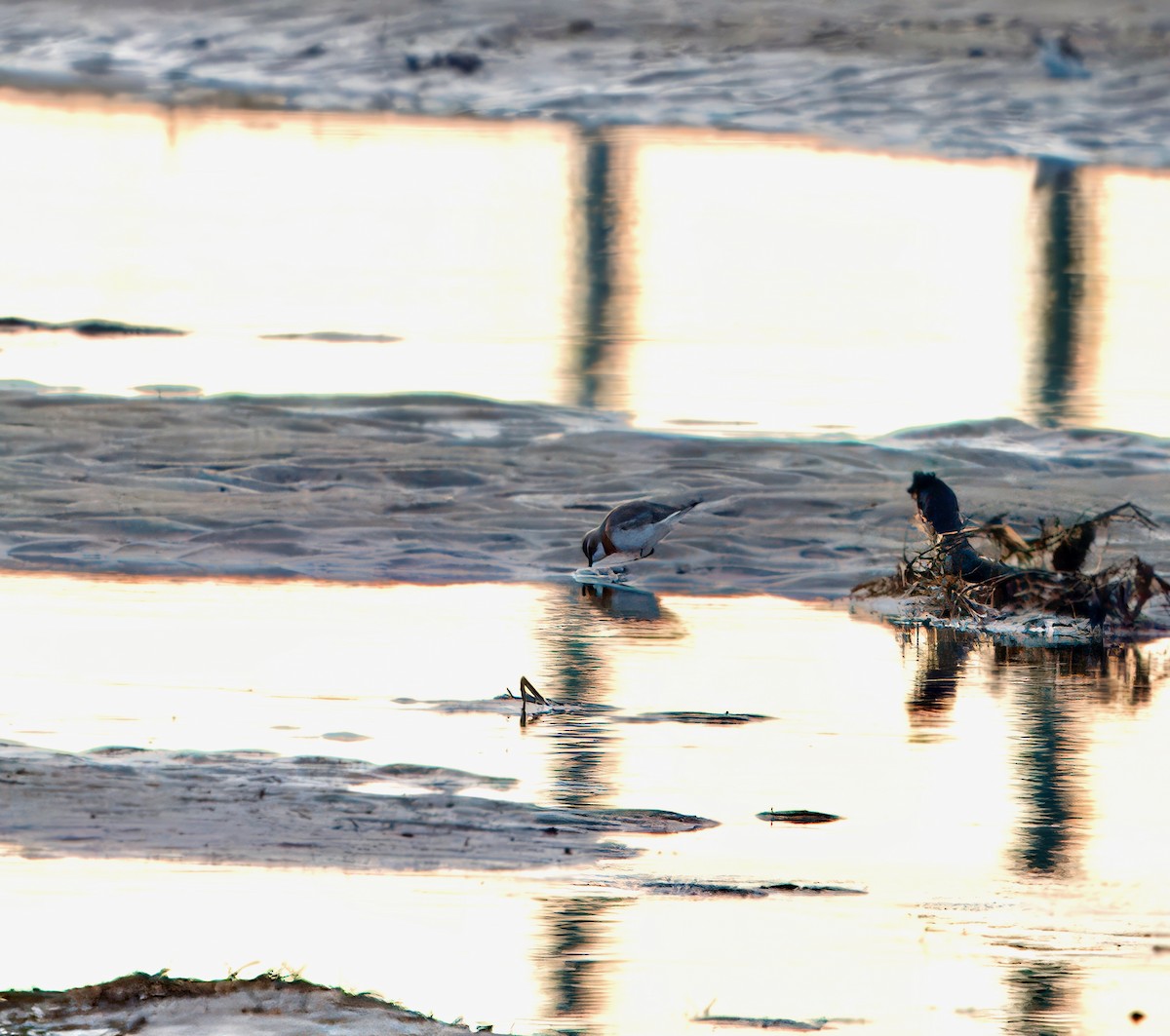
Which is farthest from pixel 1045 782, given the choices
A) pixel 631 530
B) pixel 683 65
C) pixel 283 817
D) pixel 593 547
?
pixel 683 65

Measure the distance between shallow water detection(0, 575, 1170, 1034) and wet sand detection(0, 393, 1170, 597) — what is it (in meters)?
0.57

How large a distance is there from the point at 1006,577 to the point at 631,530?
1.44 meters

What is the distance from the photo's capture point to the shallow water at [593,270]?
13.2 meters

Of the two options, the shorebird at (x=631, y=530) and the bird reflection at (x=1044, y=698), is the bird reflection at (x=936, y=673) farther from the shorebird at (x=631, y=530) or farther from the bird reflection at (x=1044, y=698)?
the shorebird at (x=631, y=530)

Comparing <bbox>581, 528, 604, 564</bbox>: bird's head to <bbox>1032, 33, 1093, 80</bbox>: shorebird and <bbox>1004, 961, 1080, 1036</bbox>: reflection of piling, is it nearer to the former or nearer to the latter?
<bbox>1004, 961, 1080, 1036</bbox>: reflection of piling

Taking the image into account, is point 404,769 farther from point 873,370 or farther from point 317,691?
point 873,370

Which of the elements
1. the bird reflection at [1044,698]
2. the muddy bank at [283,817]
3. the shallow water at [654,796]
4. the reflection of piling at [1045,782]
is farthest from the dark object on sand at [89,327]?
the muddy bank at [283,817]

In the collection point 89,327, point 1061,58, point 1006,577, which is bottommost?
point 1006,577

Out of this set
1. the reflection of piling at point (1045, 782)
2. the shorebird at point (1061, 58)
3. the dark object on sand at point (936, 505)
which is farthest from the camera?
the shorebird at point (1061, 58)

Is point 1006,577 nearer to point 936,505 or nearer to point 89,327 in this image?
point 936,505

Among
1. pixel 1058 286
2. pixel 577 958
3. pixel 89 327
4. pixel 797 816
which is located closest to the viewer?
pixel 577 958

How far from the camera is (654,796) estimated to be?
6141 mm

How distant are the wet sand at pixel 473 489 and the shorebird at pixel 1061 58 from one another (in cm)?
1435

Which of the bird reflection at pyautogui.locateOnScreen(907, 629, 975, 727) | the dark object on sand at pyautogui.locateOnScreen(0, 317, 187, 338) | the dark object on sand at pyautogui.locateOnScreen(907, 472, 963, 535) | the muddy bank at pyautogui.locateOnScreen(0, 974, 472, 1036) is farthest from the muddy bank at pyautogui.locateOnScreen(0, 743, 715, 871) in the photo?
the dark object on sand at pyautogui.locateOnScreen(0, 317, 187, 338)
